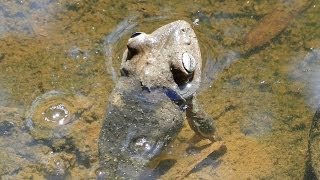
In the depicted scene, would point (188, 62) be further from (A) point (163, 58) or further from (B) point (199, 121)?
(B) point (199, 121)

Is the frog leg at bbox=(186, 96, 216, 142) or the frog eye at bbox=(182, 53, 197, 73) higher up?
the frog eye at bbox=(182, 53, 197, 73)

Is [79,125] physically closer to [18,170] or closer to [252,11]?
[18,170]

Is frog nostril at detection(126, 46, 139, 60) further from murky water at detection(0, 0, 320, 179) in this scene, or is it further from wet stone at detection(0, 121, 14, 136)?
wet stone at detection(0, 121, 14, 136)

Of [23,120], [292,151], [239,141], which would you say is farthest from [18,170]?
[292,151]

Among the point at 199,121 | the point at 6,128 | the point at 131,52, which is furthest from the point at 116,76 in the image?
the point at 6,128

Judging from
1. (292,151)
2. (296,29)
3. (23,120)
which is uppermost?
(23,120)

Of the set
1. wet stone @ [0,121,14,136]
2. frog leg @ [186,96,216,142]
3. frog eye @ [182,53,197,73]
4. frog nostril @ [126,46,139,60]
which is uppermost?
frog nostril @ [126,46,139,60]

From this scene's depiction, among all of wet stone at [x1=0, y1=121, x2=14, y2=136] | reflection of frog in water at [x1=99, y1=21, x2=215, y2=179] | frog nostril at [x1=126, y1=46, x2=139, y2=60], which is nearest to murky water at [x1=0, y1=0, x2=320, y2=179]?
wet stone at [x1=0, y1=121, x2=14, y2=136]
